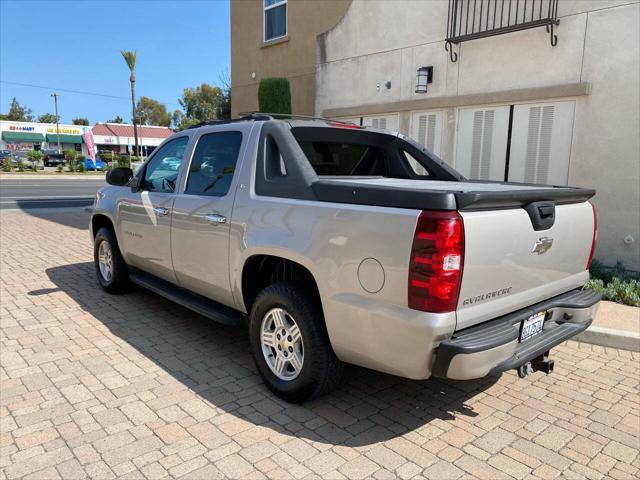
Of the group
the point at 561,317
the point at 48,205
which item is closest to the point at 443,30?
the point at 561,317

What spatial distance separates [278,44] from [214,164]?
9043mm

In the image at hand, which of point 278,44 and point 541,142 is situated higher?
point 278,44

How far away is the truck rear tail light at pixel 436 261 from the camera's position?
2.53m

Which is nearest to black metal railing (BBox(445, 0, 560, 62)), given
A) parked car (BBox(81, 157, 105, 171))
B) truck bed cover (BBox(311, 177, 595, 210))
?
truck bed cover (BBox(311, 177, 595, 210))

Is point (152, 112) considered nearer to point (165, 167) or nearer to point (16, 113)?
point (16, 113)

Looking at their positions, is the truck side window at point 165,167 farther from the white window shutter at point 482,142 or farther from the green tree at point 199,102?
the green tree at point 199,102

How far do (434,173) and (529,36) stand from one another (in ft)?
13.9

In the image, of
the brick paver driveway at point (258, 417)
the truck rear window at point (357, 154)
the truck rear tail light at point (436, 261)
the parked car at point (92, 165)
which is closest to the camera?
the truck rear tail light at point (436, 261)

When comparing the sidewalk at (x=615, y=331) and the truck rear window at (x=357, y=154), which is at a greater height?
the truck rear window at (x=357, y=154)

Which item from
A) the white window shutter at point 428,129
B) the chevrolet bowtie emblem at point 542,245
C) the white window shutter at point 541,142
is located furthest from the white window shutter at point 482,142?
the chevrolet bowtie emblem at point 542,245

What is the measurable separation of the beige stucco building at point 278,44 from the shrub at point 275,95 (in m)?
0.67

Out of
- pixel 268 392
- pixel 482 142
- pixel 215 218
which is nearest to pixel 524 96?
pixel 482 142

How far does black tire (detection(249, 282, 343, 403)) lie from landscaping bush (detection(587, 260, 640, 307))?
3653 millimetres

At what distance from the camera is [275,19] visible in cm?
1253
